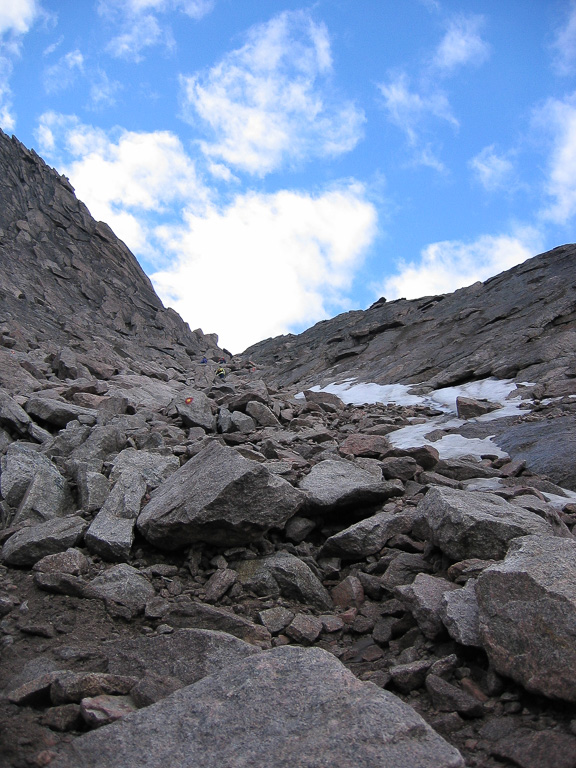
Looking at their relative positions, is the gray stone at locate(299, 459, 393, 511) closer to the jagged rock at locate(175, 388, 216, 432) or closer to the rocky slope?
the rocky slope

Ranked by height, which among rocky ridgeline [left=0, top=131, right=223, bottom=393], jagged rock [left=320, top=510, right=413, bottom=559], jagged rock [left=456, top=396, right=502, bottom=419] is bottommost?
jagged rock [left=320, top=510, right=413, bottom=559]

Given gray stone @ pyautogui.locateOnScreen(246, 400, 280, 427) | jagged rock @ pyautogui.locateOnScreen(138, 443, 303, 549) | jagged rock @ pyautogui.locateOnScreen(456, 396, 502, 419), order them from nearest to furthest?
jagged rock @ pyautogui.locateOnScreen(138, 443, 303, 549) → gray stone @ pyautogui.locateOnScreen(246, 400, 280, 427) → jagged rock @ pyautogui.locateOnScreen(456, 396, 502, 419)

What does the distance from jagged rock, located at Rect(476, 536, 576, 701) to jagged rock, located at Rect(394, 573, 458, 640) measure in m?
0.50

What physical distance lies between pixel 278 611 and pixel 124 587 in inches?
58.9

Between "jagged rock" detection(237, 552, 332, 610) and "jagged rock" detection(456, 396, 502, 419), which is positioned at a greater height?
"jagged rock" detection(456, 396, 502, 419)

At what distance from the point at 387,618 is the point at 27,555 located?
3.71m

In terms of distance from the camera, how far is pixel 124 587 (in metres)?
4.93

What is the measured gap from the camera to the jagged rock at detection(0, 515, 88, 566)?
5.37m

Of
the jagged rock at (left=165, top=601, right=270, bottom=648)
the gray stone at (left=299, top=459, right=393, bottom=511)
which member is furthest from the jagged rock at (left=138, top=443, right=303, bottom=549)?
the jagged rock at (left=165, top=601, right=270, bottom=648)

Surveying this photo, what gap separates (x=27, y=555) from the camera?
5.37 metres

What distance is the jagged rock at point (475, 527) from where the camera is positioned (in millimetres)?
4660

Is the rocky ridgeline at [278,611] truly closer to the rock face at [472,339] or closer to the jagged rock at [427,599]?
the jagged rock at [427,599]

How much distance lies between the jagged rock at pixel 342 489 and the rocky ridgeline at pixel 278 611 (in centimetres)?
3

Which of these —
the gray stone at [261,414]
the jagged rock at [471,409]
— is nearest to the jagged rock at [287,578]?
the gray stone at [261,414]
